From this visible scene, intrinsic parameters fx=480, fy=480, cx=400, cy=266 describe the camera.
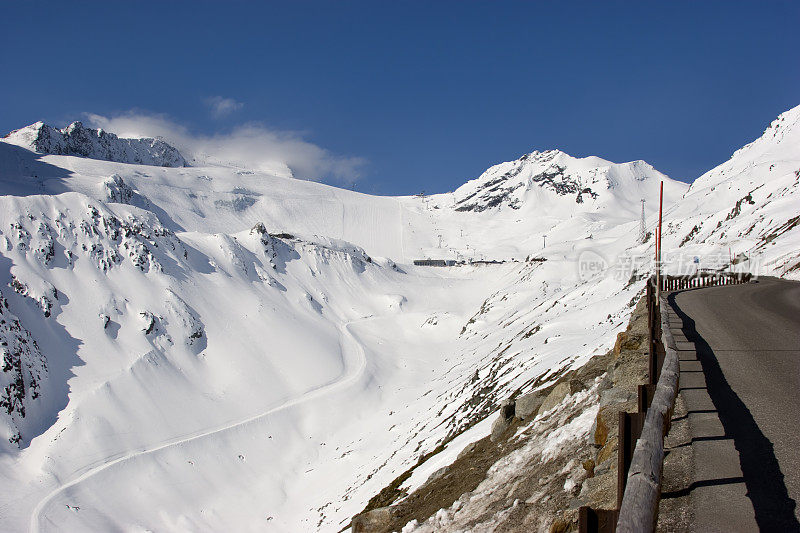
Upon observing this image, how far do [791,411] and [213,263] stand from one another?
61504 mm

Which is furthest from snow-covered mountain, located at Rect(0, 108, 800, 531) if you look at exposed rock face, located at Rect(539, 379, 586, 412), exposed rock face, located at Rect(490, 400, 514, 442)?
exposed rock face, located at Rect(539, 379, 586, 412)

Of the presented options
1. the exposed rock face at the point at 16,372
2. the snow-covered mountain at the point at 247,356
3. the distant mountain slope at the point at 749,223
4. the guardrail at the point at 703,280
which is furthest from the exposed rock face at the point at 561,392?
the exposed rock face at the point at 16,372

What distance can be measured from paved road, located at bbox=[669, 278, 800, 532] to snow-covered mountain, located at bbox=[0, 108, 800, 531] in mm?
4046

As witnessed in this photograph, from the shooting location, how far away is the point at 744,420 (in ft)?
22.0

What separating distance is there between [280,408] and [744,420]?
134 ft

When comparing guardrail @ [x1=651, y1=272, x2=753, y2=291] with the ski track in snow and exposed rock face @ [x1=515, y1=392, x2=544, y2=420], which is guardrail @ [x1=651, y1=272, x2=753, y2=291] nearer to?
exposed rock face @ [x1=515, y1=392, x2=544, y2=420]

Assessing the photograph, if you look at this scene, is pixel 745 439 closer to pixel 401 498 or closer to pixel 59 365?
pixel 401 498

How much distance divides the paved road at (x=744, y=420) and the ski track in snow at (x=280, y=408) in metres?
33.7

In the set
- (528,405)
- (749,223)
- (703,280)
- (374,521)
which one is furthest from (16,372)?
(749,223)

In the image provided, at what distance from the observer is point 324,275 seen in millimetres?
76438

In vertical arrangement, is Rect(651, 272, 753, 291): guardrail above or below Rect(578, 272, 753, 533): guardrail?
above

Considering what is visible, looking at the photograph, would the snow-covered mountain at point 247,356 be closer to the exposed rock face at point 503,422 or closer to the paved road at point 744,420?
the exposed rock face at point 503,422

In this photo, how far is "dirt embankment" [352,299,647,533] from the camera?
655 cm

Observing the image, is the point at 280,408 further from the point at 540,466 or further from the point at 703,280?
the point at 540,466
